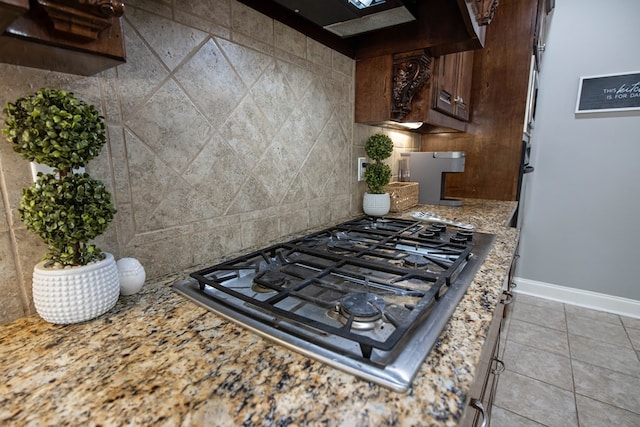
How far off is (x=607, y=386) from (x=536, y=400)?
1.39 ft

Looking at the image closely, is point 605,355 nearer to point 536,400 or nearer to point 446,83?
point 536,400

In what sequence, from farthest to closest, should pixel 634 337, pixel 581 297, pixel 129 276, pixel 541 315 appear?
pixel 581 297, pixel 541 315, pixel 634 337, pixel 129 276

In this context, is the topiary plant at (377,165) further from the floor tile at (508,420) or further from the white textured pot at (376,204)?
the floor tile at (508,420)

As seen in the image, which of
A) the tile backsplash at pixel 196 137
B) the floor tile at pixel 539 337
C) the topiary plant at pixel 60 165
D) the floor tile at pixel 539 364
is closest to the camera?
the topiary plant at pixel 60 165

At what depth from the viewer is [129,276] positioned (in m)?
0.62

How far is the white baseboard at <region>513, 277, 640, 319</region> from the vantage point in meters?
2.17

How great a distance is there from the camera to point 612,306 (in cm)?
222

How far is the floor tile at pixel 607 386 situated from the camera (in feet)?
4.70

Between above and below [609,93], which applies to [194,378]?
below

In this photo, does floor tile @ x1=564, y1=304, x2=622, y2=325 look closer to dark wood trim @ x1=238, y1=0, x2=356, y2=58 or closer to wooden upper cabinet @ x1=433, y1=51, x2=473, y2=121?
wooden upper cabinet @ x1=433, y1=51, x2=473, y2=121

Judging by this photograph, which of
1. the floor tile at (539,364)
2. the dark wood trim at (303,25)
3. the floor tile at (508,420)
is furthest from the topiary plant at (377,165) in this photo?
the floor tile at (539,364)

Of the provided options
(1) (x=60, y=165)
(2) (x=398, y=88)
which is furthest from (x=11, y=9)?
(2) (x=398, y=88)

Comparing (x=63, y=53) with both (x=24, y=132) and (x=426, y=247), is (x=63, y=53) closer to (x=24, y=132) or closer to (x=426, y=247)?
(x=24, y=132)

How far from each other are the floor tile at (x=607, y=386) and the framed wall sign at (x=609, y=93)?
1.73m
